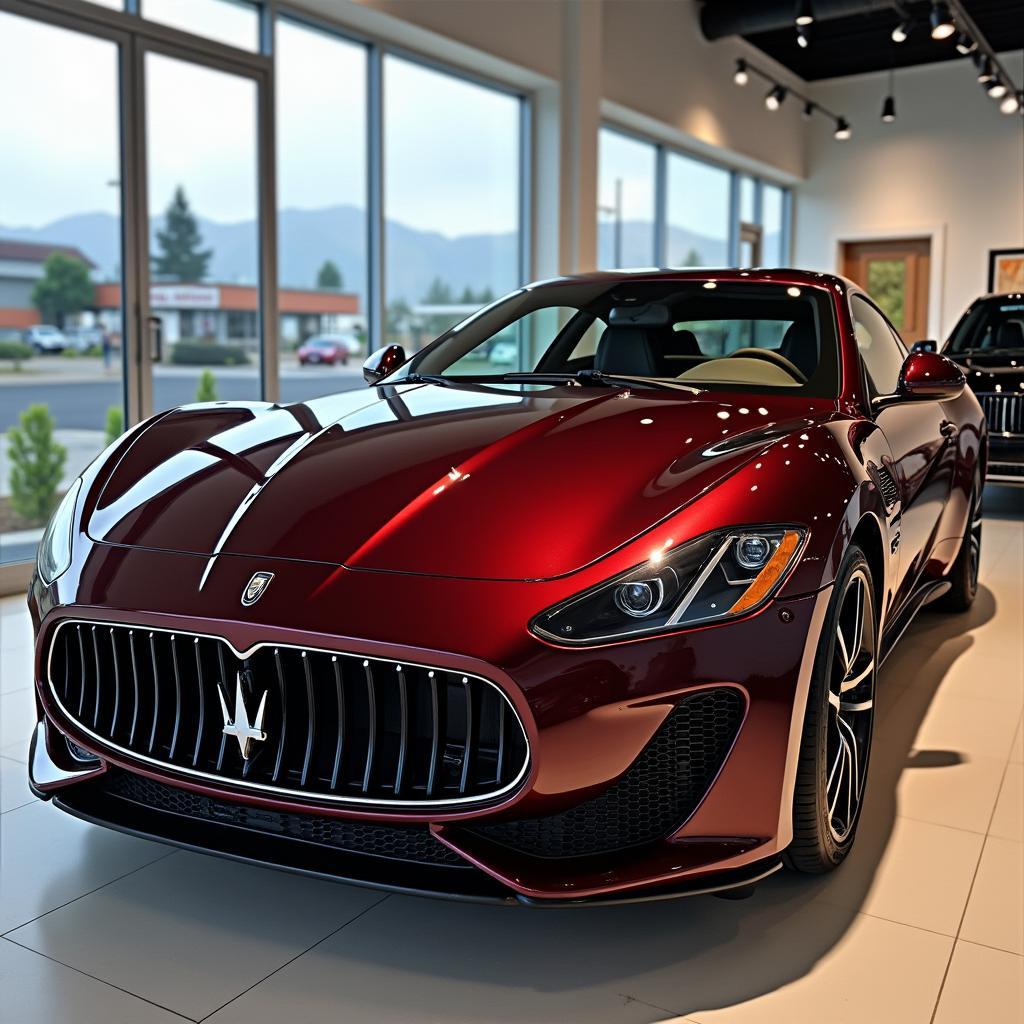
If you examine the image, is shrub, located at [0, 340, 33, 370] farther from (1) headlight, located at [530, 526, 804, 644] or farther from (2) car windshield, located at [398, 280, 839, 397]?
(1) headlight, located at [530, 526, 804, 644]

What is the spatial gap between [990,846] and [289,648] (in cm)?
133

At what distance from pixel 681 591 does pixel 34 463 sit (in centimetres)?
394

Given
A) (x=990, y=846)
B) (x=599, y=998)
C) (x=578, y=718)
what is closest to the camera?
Result: (x=578, y=718)

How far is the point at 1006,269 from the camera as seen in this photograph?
10.9m

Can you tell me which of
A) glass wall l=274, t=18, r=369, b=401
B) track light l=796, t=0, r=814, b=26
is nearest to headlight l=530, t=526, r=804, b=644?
glass wall l=274, t=18, r=369, b=401

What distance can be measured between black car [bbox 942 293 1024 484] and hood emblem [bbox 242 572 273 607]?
16.0 ft

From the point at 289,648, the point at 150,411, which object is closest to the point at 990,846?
the point at 289,648

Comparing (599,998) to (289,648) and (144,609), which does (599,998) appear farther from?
(144,609)

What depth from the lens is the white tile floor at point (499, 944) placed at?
1443 millimetres

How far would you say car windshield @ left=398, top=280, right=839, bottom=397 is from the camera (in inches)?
88.1

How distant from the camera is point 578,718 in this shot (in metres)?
1.33

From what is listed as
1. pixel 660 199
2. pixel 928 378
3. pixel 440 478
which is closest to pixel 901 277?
pixel 660 199

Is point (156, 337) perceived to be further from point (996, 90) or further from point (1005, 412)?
point (996, 90)

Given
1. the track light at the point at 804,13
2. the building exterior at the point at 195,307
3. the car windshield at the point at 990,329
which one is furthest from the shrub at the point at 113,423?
the track light at the point at 804,13
